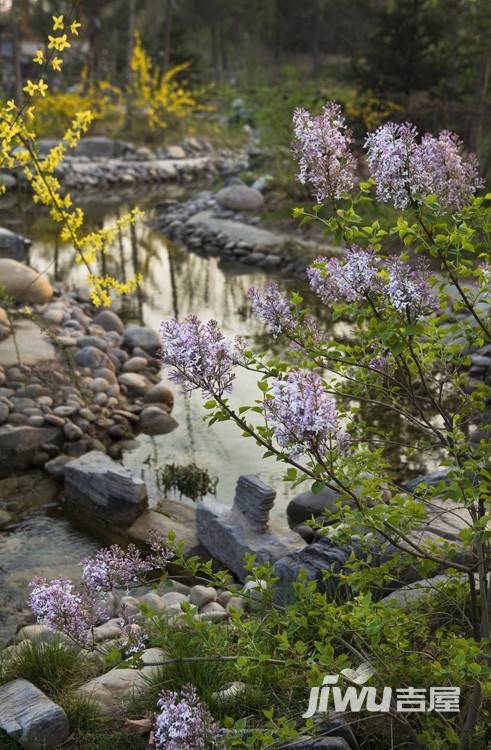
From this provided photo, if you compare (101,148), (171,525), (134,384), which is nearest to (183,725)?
(171,525)

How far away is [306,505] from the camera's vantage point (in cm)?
626

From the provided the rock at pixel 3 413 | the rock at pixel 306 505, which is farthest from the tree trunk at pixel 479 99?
the rock at pixel 3 413

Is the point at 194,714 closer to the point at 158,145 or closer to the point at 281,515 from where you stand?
the point at 281,515

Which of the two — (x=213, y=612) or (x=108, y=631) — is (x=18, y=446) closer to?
(x=108, y=631)

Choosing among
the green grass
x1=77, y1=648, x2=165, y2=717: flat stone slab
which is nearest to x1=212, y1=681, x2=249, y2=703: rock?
x1=77, y1=648, x2=165, y2=717: flat stone slab

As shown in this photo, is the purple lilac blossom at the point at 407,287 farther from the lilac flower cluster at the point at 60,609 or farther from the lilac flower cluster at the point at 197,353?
the lilac flower cluster at the point at 60,609

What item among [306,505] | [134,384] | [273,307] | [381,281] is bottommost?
[306,505]

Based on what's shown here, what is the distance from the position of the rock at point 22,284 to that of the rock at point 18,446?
3.01 m

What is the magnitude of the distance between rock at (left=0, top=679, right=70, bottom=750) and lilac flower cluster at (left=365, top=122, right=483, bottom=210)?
2.31 meters

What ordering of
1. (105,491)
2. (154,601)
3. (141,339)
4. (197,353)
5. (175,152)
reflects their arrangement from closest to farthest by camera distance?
(197,353), (154,601), (105,491), (141,339), (175,152)

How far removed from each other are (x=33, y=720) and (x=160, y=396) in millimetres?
5349

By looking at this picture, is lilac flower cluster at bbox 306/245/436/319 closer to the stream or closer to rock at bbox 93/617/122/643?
rock at bbox 93/617/122/643

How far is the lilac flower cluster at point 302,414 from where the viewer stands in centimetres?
229

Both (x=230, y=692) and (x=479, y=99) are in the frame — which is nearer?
(x=230, y=692)
